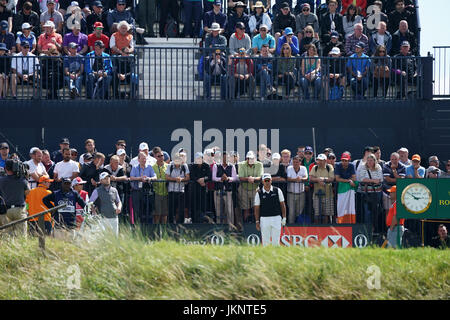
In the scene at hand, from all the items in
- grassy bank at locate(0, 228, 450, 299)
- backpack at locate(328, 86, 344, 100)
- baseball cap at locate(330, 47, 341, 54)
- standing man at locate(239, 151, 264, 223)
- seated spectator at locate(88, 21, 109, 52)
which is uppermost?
seated spectator at locate(88, 21, 109, 52)

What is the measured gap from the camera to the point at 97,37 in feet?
79.7

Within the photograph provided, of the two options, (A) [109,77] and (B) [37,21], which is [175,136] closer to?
(A) [109,77]

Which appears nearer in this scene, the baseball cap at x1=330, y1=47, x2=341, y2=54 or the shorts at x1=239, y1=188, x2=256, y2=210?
the shorts at x1=239, y1=188, x2=256, y2=210

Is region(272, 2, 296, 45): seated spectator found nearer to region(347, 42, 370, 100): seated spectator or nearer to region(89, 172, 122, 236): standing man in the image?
region(347, 42, 370, 100): seated spectator

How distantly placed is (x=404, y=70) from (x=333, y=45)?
189 centimetres

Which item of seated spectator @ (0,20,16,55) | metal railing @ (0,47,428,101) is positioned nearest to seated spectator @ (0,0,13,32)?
seated spectator @ (0,20,16,55)

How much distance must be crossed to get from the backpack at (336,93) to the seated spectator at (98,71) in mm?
5212

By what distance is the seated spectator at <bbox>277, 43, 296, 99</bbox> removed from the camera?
2367 centimetres

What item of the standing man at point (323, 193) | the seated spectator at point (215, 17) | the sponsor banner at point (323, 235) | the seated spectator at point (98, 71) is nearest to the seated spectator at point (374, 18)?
the seated spectator at point (215, 17)

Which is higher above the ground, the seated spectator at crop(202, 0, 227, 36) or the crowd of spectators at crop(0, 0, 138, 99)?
the seated spectator at crop(202, 0, 227, 36)

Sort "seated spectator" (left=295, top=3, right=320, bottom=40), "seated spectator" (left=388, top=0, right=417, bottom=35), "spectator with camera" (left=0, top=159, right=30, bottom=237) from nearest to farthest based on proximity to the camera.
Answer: "spectator with camera" (left=0, top=159, right=30, bottom=237), "seated spectator" (left=295, top=3, right=320, bottom=40), "seated spectator" (left=388, top=0, right=417, bottom=35)

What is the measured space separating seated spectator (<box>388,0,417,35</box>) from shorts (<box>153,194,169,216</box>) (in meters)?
8.33

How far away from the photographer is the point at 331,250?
52.5 ft

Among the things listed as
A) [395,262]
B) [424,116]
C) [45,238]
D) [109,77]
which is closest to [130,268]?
[45,238]
